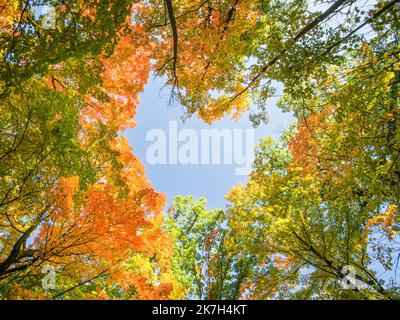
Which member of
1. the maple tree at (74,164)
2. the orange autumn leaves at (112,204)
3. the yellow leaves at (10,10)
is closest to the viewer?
the maple tree at (74,164)

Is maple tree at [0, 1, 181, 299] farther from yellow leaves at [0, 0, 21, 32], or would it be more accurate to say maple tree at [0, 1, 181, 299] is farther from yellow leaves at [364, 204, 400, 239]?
yellow leaves at [364, 204, 400, 239]

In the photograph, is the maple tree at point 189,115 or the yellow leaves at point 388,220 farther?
the yellow leaves at point 388,220

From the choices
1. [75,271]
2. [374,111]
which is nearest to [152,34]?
[374,111]

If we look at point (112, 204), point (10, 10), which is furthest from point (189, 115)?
point (10, 10)

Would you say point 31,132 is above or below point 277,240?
above

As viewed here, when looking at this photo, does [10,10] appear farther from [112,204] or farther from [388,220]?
[388,220]

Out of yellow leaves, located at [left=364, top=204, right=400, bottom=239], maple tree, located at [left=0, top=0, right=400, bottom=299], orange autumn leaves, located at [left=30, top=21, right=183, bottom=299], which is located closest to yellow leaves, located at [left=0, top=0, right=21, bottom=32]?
maple tree, located at [left=0, top=0, right=400, bottom=299]

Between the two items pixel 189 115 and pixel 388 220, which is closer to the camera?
pixel 388 220

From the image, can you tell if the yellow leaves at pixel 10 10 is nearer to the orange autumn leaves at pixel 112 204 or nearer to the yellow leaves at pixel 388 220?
the orange autumn leaves at pixel 112 204

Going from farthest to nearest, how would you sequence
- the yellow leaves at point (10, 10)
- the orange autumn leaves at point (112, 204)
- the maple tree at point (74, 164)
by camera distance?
the orange autumn leaves at point (112, 204), the yellow leaves at point (10, 10), the maple tree at point (74, 164)

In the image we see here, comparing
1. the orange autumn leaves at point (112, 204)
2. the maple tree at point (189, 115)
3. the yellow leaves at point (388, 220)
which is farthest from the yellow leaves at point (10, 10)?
the yellow leaves at point (388, 220)
